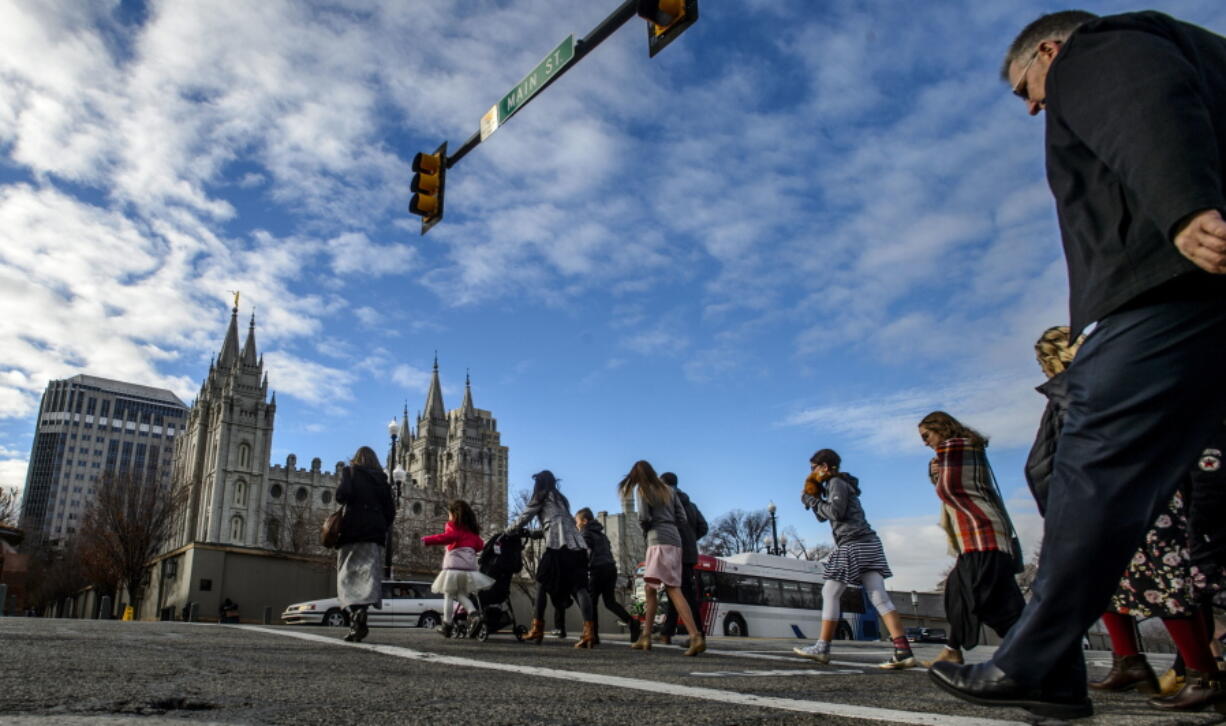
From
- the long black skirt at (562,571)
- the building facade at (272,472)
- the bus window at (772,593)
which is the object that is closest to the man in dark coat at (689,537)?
the long black skirt at (562,571)

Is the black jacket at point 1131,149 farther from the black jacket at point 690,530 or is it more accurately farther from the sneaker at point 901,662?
the black jacket at point 690,530

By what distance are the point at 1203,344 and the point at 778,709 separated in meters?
1.66

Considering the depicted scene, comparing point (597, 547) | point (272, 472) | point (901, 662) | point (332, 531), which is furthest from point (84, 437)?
point (901, 662)

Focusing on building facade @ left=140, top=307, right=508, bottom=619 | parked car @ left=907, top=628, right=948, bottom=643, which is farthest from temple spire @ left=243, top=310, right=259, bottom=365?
parked car @ left=907, top=628, right=948, bottom=643

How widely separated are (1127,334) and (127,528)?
135 ft

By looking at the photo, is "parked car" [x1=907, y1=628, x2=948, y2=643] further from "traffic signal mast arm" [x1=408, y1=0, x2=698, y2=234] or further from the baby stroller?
"traffic signal mast arm" [x1=408, y1=0, x2=698, y2=234]

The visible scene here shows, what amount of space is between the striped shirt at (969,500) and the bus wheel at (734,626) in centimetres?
1890

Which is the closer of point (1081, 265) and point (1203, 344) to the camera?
point (1203, 344)

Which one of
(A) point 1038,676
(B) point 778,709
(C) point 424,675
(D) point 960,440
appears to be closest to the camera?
(A) point 1038,676

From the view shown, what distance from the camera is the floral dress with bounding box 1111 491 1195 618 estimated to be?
11.7 ft

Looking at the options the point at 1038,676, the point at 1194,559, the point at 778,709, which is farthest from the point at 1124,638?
the point at 1038,676

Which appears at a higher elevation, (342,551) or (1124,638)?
(342,551)

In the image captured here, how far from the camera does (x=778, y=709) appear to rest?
8.66 feet

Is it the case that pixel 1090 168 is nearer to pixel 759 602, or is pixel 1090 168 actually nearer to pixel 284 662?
pixel 284 662
